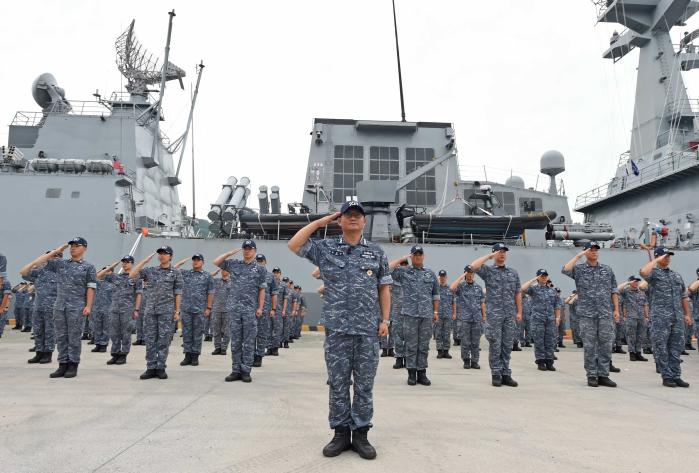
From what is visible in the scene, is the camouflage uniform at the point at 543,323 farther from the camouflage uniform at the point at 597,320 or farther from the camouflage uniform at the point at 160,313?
the camouflage uniform at the point at 160,313

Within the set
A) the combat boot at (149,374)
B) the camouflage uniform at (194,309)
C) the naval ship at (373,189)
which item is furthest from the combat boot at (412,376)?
the naval ship at (373,189)

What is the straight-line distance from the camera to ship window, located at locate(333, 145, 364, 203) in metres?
17.1

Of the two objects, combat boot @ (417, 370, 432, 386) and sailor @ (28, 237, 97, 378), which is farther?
combat boot @ (417, 370, 432, 386)

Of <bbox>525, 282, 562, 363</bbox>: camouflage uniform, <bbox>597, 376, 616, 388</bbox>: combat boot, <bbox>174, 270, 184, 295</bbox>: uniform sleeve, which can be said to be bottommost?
<bbox>597, 376, 616, 388</bbox>: combat boot

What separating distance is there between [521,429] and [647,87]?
23644 millimetres

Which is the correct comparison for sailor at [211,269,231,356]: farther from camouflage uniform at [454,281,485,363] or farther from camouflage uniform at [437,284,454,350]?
camouflage uniform at [454,281,485,363]

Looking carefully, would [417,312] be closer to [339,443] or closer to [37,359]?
[339,443]

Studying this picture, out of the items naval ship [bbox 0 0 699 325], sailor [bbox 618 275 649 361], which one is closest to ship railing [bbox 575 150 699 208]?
naval ship [bbox 0 0 699 325]

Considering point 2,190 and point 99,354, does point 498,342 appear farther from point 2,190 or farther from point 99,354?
point 2,190

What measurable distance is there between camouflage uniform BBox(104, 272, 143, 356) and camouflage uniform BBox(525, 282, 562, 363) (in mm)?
6188

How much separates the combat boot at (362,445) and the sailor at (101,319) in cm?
700

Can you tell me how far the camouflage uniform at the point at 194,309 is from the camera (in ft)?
21.6

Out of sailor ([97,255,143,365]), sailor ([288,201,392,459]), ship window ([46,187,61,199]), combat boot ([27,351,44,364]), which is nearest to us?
sailor ([288,201,392,459])

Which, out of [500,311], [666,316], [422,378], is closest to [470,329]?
[500,311]
